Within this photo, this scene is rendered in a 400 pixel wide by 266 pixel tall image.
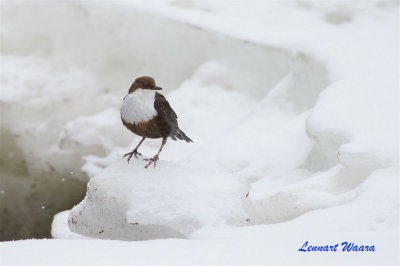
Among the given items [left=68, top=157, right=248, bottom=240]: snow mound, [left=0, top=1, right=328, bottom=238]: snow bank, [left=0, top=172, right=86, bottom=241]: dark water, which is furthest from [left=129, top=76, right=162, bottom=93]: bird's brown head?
[left=0, top=1, right=328, bottom=238]: snow bank

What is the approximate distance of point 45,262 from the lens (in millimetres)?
2303

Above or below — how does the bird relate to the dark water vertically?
above

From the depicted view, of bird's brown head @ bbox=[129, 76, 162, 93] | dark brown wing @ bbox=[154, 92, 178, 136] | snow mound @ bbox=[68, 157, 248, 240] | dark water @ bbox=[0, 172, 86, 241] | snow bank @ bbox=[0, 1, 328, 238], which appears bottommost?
dark water @ bbox=[0, 172, 86, 241]

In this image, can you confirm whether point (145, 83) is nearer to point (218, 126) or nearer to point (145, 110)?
point (145, 110)

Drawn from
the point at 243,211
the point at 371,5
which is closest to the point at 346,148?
the point at 243,211

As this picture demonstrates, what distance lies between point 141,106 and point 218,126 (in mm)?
1960

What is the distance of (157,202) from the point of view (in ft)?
10.1

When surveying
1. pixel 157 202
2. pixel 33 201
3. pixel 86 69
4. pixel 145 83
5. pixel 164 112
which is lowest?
pixel 33 201

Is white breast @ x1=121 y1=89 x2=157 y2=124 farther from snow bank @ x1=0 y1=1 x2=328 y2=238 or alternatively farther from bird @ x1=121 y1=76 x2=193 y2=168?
snow bank @ x1=0 y1=1 x2=328 y2=238

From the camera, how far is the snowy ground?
2.67 metres

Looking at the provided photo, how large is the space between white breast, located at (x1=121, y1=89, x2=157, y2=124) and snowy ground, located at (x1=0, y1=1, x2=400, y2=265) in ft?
0.95

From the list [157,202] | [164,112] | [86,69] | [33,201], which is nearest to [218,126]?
[86,69]

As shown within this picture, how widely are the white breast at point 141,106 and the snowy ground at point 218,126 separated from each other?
29 cm

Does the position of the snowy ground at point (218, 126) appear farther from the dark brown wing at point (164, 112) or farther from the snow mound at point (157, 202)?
the dark brown wing at point (164, 112)
